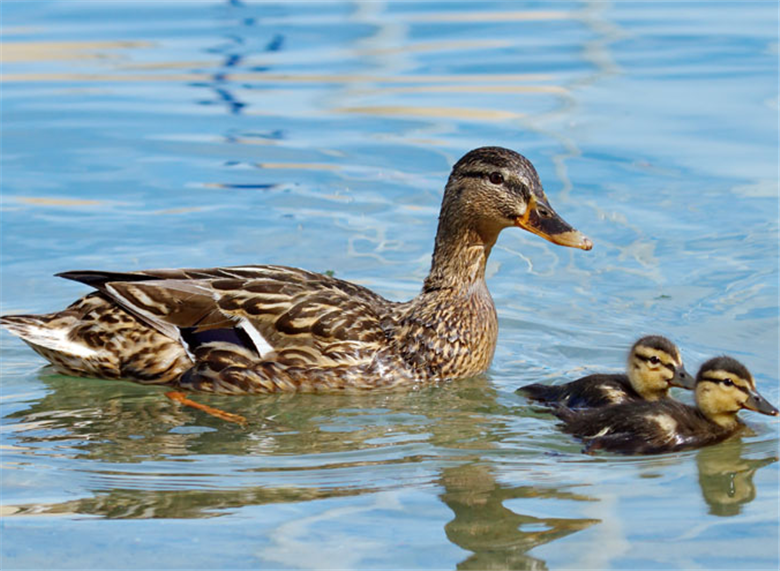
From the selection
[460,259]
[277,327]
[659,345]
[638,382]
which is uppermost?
[460,259]

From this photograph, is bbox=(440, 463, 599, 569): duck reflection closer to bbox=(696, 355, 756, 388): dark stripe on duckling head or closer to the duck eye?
bbox=(696, 355, 756, 388): dark stripe on duckling head

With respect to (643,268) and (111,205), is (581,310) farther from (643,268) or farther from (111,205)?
(111,205)

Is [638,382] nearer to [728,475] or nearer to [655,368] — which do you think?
[655,368]

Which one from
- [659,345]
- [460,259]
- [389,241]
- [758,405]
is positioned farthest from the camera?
[389,241]

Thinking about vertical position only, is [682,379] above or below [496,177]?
below

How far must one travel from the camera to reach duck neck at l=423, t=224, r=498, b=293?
7.25m

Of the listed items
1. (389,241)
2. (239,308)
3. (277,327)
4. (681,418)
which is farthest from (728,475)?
(389,241)

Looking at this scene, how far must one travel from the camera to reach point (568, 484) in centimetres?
555

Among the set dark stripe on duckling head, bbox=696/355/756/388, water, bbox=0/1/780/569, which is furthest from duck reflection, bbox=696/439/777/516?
dark stripe on duckling head, bbox=696/355/756/388

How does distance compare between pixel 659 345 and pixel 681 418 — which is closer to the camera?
pixel 681 418

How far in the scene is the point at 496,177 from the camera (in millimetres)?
6992

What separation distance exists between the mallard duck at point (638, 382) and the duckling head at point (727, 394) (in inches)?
10.6

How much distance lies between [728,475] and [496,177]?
1.95m

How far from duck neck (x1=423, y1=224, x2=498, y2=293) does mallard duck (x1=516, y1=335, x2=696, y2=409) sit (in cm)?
95
